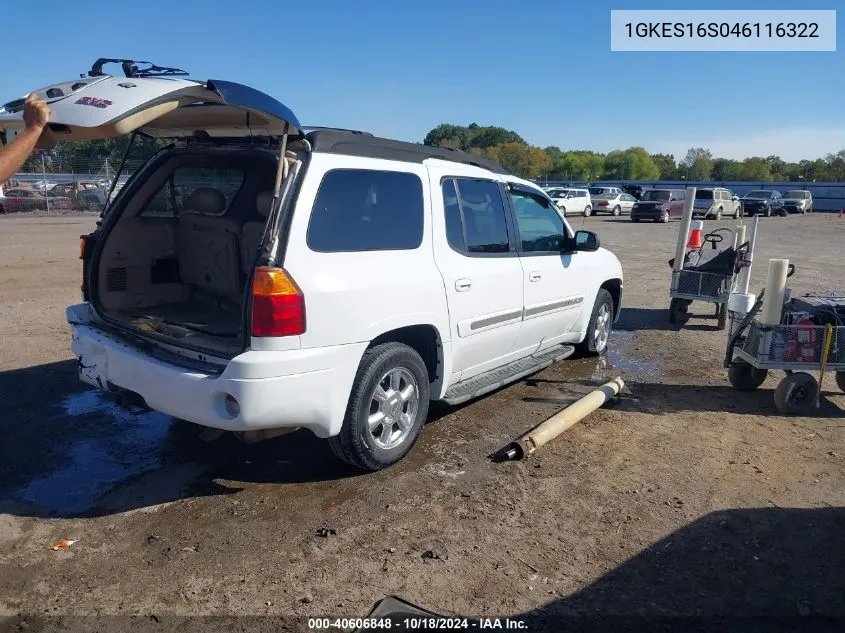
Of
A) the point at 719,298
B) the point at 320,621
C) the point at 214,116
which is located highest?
the point at 214,116

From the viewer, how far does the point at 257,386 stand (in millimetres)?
3426

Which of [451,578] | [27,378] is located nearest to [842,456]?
[451,578]

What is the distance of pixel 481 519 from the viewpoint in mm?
3713

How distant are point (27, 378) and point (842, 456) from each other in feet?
21.9

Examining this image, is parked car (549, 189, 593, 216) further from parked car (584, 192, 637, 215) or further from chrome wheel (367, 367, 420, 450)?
chrome wheel (367, 367, 420, 450)

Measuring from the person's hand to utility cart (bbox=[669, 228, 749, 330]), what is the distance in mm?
7503

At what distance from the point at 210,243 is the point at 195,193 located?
38 cm

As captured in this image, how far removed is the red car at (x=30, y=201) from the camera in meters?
29.8

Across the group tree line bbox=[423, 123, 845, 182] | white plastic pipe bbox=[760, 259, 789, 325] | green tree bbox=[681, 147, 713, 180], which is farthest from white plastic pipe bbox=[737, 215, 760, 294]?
green tree bbox=[681, 147, 713, 180]

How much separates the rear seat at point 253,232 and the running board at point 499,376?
68.0 inches

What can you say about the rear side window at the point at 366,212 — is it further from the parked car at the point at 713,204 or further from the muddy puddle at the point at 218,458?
the parked car at the point at 713,204

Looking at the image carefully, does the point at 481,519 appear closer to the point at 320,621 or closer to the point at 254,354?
the point at 320,621

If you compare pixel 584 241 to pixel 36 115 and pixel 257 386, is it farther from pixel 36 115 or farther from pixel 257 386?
pixel 36 115

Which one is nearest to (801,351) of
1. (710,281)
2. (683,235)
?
(710,281)
